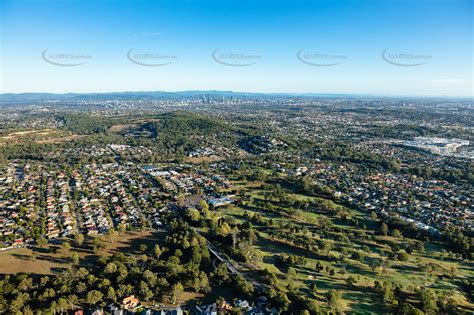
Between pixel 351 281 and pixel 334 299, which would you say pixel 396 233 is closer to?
pixel 351 281

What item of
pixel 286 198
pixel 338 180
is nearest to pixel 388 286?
pixel 286 198

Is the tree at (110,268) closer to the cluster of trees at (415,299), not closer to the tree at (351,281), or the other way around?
the tree at (351,281)

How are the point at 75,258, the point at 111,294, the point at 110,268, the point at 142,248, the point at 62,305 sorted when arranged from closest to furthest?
the point at 62,305, the point at 111,294, the point at 110,268, the point at 75,258, the point at 142,248

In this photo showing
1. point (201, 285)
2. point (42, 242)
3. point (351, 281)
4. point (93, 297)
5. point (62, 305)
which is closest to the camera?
point (62, 305)

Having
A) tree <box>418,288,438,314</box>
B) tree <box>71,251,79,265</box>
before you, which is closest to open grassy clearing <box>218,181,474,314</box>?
tree <box>418,288,438,314</box>

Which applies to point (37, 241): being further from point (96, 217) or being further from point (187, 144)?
point (187, 144)

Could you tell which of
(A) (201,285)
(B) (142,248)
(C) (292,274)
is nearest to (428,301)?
(C) (292,274)

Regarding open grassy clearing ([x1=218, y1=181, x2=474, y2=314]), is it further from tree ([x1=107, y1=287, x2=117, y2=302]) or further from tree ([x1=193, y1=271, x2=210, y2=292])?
tree ([x1=107, y1=287, x2=117, y2=302])

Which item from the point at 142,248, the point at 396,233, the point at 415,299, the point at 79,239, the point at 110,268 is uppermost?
the point at 79,239
